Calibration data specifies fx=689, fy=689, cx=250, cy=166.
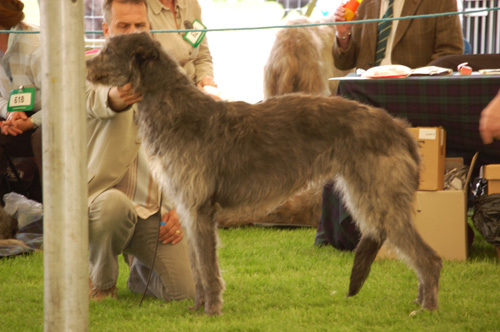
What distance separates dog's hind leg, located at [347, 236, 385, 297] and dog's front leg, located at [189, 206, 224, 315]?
659 mm

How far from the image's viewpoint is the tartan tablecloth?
4.21 m

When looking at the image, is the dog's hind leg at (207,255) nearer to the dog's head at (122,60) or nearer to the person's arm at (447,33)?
the dog's head at (122,60)

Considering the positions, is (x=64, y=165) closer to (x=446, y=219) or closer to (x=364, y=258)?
(x=364, y=258)

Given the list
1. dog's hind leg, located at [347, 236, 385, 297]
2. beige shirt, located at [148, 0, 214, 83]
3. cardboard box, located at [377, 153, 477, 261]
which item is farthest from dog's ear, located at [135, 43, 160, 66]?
cardboard box, located at [377, 153, 477, 261]

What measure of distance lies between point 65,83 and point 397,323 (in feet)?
6.17

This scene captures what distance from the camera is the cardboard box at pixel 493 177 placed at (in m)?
4.36

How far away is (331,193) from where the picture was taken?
15.1 ft

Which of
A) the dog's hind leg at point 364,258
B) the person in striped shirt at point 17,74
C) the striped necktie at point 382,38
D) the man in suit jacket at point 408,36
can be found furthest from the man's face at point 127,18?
the striped necktie at point 382,38

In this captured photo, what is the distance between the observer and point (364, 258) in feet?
10.8

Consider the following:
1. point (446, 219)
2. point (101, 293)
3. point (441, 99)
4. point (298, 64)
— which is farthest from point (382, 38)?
point (101, 293)

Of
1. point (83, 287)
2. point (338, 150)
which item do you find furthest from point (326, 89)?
point (83, 287)

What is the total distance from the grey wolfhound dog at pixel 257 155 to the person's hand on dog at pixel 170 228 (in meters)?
0.33

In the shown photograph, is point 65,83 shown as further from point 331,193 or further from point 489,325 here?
point 331,193

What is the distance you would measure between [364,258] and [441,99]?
1441 mm
